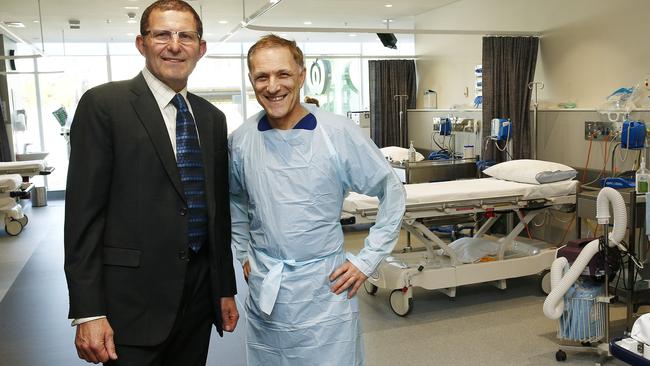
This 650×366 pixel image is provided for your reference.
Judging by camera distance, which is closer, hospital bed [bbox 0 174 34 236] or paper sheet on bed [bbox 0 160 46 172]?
hospital bed [bbox 0 174 34 236]

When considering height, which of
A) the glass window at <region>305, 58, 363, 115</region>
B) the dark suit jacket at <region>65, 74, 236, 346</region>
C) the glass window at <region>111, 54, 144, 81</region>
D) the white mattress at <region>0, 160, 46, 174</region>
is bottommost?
the white mattress at <region>0, 160, 46, 174</region>

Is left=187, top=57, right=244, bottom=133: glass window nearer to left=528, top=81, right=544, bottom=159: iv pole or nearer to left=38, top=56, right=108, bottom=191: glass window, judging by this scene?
left=38, top=56, right=108, bottom=191: glass window

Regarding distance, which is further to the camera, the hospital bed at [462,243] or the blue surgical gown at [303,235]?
the hospital bed at [462,243]

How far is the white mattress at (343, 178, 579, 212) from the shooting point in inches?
162

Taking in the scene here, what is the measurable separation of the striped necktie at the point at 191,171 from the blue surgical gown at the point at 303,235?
0.19m

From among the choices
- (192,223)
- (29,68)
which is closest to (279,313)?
(192,223)

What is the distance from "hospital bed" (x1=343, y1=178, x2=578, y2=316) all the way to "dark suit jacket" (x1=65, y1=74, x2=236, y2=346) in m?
2.56

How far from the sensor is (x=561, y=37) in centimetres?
618

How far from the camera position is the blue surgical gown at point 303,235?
180 centimetres

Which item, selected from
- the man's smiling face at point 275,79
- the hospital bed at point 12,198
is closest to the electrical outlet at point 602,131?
the man's smiling face at point 275,79

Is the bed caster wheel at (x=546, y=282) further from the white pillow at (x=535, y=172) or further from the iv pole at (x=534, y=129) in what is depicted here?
the iv pole at (x=534, y=129)

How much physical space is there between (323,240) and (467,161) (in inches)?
215

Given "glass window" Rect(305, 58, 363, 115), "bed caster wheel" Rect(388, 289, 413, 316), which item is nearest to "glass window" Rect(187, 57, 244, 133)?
"glass window" Rect(305, 58, 363, 115)

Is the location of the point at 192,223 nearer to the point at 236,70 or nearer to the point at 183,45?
the point at 183,45
